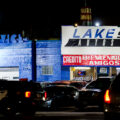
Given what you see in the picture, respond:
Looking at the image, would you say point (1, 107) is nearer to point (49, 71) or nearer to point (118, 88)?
point (118, 88)

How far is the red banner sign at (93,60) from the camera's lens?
34.3 meters

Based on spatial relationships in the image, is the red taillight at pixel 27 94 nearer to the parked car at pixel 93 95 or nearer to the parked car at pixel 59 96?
the parked car at pixel 59 96

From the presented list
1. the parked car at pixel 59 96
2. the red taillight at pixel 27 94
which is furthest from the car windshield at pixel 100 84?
the red taillight at pixel 27 94

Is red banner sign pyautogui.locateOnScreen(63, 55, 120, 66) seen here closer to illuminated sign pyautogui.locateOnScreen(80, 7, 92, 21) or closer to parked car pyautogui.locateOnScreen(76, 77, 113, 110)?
parked car pyautogui.locateOnScreen(76, 77, 113, 110)

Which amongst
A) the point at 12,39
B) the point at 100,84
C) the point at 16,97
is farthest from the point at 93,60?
the point at 16,97

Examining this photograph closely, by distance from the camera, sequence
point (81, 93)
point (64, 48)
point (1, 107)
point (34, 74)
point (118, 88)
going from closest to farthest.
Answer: point (118, 88) → point (1, 107) → point (81, 93) → point (64, 48) → point (34, 74)

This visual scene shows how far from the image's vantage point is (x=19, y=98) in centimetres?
1578

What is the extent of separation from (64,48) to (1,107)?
62.1 ft

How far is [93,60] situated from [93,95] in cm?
1399

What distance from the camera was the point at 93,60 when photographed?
3447 cm

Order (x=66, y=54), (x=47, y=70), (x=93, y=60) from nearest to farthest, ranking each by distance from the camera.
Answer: (x=66, y=54), (x=93, y=60), (x=47, y=70)

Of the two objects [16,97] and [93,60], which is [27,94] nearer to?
[16,97]

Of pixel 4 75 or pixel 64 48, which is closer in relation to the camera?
pixel 64 48

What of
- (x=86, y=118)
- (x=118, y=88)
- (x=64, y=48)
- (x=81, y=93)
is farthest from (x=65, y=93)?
(x=64, y=48)
